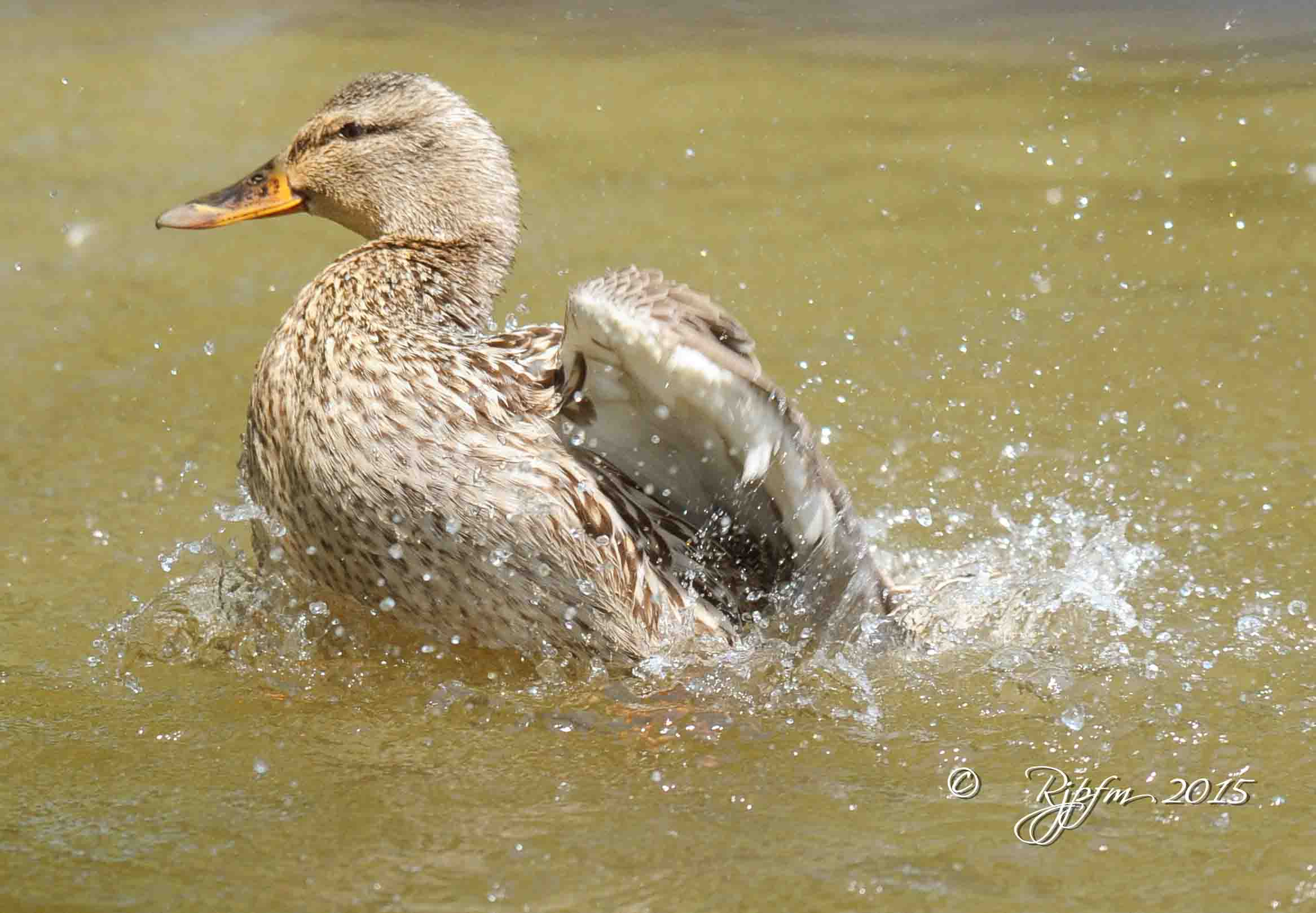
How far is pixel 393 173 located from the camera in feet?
13.6

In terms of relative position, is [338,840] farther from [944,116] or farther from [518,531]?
[944,116]

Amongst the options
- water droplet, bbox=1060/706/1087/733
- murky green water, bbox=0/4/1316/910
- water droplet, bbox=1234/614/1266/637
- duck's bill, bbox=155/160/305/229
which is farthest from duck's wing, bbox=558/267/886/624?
duck's bill, bbox=155/160/305/229

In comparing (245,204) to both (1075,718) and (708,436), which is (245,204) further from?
(1075,718)

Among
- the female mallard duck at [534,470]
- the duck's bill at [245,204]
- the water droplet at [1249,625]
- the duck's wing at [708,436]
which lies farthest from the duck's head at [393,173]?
the water droplet at [1249,625]

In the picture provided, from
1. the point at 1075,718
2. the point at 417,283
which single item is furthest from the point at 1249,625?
the point at 417,283

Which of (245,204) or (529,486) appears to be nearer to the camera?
(529,486)

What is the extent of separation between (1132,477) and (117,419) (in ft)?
11.0

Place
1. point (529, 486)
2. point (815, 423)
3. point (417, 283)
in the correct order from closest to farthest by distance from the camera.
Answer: point (529, 486) → point (417, 283) → point (815, 423)

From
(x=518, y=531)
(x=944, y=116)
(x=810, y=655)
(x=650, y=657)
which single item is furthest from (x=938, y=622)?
(x=944, y=116)

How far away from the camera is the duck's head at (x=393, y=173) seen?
4.13m

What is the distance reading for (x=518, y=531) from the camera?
3611mm

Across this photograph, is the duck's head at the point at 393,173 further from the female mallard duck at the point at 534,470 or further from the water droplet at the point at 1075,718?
the water droplet at the point at 1075,718
